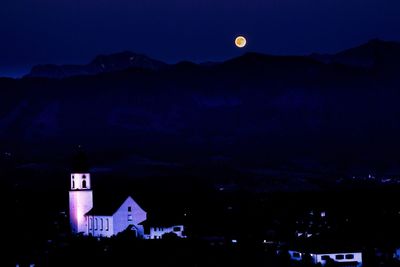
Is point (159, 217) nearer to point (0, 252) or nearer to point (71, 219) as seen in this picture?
point (71, 219)

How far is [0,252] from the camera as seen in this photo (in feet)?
229

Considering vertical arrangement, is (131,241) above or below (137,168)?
below

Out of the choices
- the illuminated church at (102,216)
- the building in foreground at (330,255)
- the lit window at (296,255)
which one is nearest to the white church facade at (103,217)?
the illuminated church at (102,216)

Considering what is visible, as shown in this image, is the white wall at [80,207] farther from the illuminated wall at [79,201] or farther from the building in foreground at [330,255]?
the building in foreground at [330,255]

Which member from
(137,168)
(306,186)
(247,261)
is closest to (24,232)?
(247,261)

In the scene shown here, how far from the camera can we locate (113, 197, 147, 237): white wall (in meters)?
80.1

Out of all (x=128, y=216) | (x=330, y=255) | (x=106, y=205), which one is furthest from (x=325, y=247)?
(x=106, y=205)

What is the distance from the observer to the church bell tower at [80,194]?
83.2 meters

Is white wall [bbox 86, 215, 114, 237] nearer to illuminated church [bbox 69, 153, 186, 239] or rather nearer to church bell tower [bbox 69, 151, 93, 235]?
illuminated church [bbox 69, 153, 186, 239]

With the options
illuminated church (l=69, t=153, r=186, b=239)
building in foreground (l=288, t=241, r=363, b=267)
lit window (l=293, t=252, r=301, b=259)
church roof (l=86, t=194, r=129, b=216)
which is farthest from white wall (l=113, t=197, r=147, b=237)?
building in foreground (l=288, t=241, r=363, b=267)

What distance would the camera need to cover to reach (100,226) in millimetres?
81188

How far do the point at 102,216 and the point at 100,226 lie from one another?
82cm

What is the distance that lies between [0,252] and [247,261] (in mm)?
18020

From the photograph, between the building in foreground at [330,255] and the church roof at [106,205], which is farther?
the church roof at [106,205]
